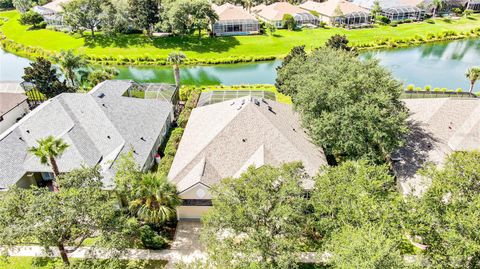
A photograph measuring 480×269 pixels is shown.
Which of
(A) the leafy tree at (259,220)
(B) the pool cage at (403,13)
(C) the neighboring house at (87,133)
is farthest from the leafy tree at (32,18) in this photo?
(A) the leafy tree at (259,220)

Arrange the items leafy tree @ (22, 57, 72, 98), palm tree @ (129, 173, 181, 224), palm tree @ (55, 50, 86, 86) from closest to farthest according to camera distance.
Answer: palm tree @ (129, 173, 181, 224) → leafy tree @ (22, 57, 72, 98) → palm tree @ (55, 50, 86, 86)

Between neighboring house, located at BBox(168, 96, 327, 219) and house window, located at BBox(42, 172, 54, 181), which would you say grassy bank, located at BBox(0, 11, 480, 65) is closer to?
neighboring house, located at BBox(168, 96, 327, 219)

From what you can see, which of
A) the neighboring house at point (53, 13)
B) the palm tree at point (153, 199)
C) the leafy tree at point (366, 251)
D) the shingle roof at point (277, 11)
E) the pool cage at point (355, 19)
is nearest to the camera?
the leafy tree at point (366, 251)

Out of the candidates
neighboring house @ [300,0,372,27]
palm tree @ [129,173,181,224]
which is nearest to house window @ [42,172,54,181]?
palm tree @ [129,173,181,224]

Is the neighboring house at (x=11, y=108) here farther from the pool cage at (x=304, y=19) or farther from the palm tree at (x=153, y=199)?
the pool cage at (x=304, y=19)

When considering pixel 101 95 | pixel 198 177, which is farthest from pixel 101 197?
pixel 101 95
